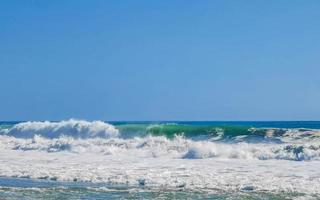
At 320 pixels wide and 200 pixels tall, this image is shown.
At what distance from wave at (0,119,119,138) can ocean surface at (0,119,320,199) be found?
135cm

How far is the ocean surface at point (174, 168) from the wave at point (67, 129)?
53.1 inches

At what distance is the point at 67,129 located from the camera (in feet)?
125

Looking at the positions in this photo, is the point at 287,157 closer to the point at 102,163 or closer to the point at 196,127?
the point at 102,163

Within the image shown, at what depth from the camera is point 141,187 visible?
562 inches

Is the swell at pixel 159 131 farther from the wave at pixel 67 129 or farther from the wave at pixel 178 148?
the wave at pixel 178 148

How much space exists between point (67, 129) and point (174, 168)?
20.7 meters

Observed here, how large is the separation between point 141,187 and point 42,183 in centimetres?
299

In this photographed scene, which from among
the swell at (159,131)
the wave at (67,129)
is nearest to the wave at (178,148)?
the swell at (159,131)

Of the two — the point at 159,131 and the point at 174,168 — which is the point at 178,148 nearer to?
the point at 174,168

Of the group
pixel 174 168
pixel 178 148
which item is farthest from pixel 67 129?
pixel 174 168

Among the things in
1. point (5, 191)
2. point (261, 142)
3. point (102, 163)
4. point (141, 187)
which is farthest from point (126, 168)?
point (261, 142)

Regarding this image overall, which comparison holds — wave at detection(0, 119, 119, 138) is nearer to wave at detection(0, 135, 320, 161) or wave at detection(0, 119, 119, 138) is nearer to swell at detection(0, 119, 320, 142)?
swell at detection(0, 119, 320, 142)

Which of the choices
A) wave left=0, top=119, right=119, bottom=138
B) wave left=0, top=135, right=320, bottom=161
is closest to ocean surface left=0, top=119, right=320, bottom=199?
wave left=0, top=135, right=320, bottom=161

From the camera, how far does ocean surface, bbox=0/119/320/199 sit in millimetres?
13383
